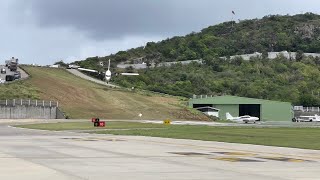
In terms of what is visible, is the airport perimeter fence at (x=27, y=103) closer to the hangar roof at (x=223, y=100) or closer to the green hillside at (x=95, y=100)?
the green hillside at (x=95, y=100)

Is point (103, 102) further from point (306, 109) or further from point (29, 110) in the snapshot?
point (306, 109)

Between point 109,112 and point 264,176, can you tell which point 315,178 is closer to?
point 264,176

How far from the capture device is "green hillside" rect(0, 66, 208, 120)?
10788cm

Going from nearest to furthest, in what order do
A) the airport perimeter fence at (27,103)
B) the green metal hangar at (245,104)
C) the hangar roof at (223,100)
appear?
1. the airport perimeter fence at (27,103)
2. the hangar roof at (223,100)
3. the green metal hangar at (245,104)

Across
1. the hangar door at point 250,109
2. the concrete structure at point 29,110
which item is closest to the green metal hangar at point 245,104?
the hangar door at point 250,109

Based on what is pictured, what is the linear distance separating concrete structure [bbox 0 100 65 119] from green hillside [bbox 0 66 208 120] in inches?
108

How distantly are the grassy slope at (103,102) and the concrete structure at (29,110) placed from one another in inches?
116

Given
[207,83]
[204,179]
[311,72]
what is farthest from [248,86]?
[204,179]

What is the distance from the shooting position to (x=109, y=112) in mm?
109188

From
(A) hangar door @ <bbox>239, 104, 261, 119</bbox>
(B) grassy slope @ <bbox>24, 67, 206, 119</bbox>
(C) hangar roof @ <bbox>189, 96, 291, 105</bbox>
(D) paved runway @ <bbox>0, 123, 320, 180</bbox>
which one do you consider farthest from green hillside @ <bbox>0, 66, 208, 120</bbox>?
(D) paved runway @ <bbox>0, 123, 320, 180</bbox>

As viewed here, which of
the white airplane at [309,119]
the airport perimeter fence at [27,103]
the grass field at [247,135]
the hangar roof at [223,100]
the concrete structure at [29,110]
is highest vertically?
the hangar roof at [223,100]

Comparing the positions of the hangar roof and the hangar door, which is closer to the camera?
the hangar roof

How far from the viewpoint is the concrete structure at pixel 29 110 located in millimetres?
96688

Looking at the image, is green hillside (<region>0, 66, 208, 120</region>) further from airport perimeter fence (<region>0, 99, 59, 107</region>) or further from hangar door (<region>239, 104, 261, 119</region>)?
hangar door (<region>239, 104, 261, 119</region>)
